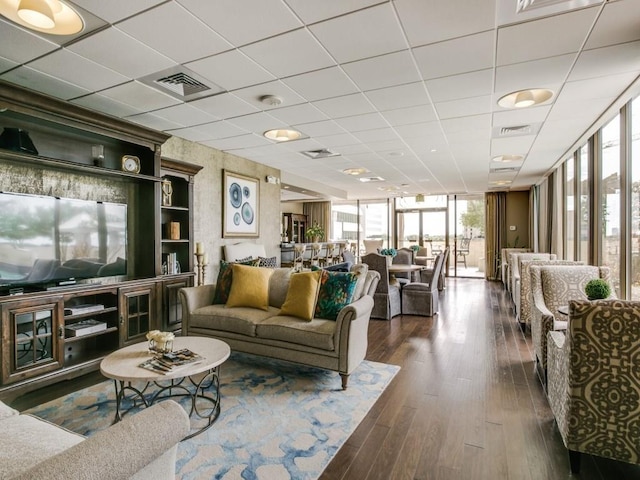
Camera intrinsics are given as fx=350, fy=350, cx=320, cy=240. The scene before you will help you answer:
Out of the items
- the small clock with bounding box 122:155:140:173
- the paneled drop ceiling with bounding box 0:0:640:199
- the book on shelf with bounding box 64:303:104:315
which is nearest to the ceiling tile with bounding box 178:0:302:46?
the paneled drop ceiling with bounding box 0:0:640:199

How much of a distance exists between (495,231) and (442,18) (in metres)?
9.61

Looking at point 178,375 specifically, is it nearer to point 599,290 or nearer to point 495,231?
point 599,290

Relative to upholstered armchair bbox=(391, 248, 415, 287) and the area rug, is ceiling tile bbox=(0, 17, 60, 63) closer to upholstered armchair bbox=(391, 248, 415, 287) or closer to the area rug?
the area rug

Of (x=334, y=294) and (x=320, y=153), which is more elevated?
(x=320, y=153)

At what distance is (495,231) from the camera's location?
34.7 feet

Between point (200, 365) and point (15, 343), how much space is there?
5.75 ft

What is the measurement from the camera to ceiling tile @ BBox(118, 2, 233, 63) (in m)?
2.15

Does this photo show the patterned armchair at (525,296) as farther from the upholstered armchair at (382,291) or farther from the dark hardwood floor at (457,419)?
the upholstered armchair at (382,291)

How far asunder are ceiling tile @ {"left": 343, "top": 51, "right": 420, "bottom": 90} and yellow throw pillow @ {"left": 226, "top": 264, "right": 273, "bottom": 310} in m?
2.15

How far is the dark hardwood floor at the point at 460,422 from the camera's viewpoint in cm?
192

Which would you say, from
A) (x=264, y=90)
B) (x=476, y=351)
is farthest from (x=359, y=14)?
(x=476, y=351)

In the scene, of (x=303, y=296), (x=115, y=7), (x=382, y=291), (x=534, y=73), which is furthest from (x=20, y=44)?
(x=382, y=291)

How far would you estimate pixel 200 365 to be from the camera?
2246mm

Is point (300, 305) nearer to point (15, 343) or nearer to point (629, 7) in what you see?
point (15, 343)
